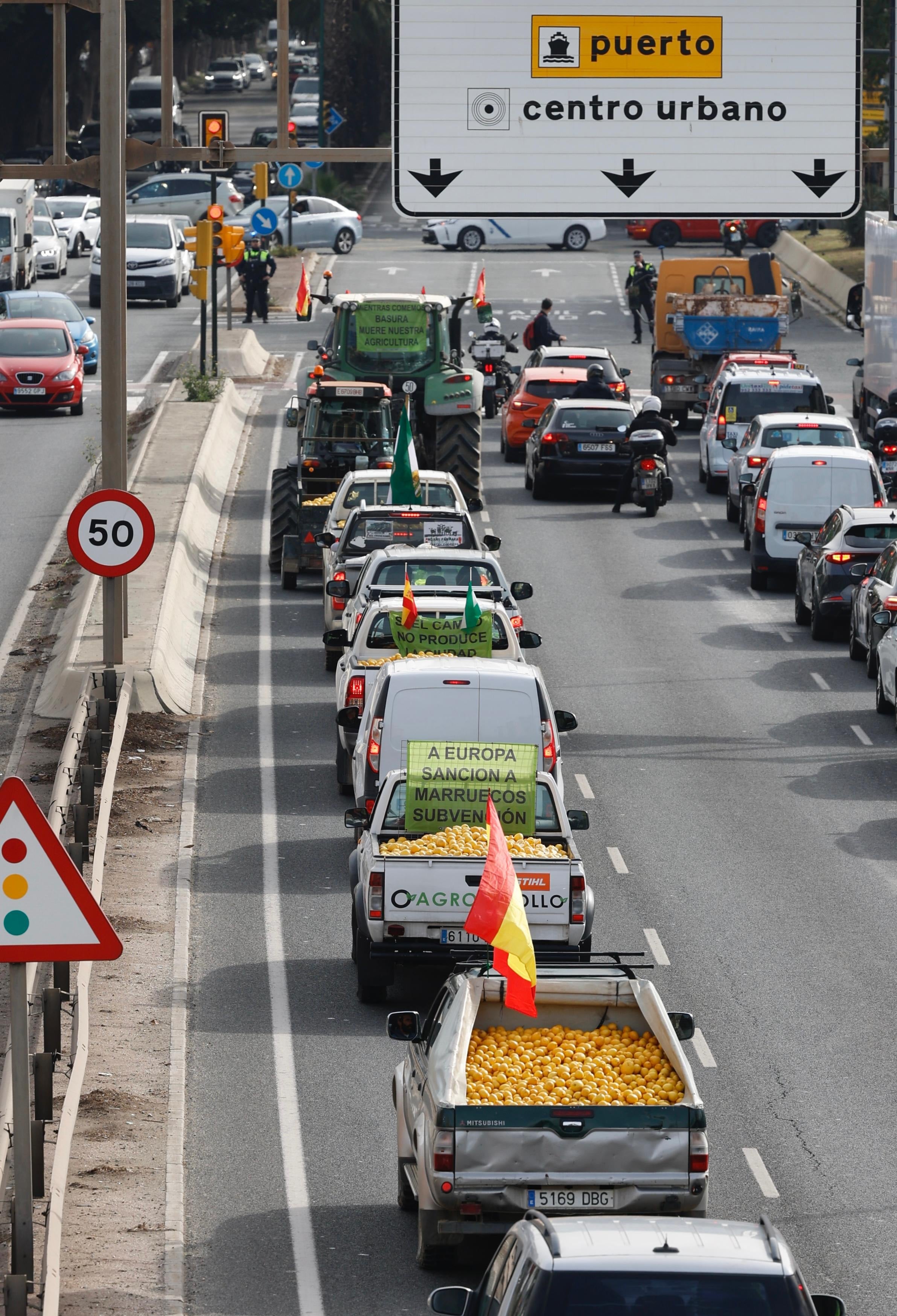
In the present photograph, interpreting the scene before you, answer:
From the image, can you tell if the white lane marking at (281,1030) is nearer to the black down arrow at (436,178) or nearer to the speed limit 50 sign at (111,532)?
the speed limit 50 sign at (111,532)

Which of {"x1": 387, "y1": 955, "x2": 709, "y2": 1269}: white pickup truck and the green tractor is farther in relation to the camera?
the green tractor

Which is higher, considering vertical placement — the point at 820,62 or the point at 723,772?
the point at 820,62

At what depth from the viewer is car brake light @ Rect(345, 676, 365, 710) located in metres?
20.6

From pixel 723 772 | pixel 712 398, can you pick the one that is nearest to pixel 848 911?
pixel 723 772

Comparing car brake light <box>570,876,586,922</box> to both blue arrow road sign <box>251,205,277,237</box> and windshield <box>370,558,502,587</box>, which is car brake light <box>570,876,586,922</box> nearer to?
windshield <box>370,558,502,587</box>

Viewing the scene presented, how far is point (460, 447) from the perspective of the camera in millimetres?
35750

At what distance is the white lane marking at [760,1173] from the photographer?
1214cm

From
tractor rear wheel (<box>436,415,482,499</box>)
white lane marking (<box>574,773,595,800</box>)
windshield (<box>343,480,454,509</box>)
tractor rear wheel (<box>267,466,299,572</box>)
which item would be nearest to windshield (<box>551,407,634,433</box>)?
tractor rear wheel (<box>436,415,482,499</box>)

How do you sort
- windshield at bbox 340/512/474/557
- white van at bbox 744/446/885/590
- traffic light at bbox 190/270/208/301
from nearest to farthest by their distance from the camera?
windshield at bbox 340/512/474/557 < white van at bbox 744/446/885/590 < traffic light at bbox 190/270/208/301

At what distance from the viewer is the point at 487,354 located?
148 feet

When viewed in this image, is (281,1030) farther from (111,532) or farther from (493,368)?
(493,368)

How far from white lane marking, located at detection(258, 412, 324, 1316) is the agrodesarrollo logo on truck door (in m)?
6.66

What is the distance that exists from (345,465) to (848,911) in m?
14.8

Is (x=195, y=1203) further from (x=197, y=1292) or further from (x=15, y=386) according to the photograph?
(x=15, y=386)
